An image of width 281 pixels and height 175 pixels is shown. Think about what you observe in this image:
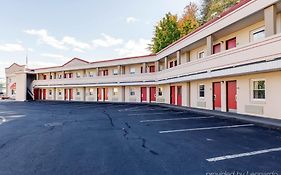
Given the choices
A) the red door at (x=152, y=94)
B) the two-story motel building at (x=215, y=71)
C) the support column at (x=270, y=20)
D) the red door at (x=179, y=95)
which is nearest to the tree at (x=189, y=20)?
the two-story motel building at (x=215, y=71)

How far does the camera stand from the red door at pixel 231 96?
49.5ft

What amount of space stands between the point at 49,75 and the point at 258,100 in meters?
41.2

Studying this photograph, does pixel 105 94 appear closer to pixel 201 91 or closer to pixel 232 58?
pixel 201 91

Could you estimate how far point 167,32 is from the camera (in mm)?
40062

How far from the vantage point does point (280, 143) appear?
7.16 meters

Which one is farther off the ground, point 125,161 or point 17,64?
point 17,64

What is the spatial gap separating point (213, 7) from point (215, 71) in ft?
99.4

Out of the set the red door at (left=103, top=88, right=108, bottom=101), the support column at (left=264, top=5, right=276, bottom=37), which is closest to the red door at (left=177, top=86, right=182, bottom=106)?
the support column at (left=264, top=5, right=276, bottom=37)

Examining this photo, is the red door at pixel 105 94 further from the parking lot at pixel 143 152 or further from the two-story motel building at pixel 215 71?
the parking lot at pixel 143 152

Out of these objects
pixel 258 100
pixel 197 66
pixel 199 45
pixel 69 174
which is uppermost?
pixel 199 45

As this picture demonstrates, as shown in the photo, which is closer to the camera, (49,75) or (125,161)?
(125,161)

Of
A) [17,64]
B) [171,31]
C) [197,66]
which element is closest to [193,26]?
[171,31]

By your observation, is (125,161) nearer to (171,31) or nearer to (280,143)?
(280,143)

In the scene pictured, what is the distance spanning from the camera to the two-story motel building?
37.2ft
